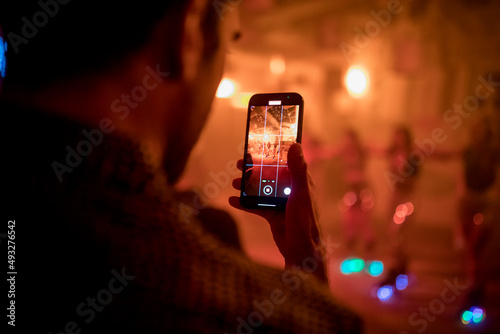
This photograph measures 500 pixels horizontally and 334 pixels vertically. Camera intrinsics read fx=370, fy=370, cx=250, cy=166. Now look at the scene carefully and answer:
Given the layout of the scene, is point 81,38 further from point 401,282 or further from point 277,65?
point 277,65

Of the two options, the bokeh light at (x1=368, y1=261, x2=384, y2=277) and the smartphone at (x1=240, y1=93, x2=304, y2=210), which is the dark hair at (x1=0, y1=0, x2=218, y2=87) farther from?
the bokeh light at (x1=368, y1=261, x2=384, y2=277)

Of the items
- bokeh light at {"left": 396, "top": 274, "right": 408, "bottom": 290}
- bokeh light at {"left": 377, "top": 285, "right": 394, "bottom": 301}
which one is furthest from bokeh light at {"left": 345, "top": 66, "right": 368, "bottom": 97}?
bokeh light at {"left": 377, "top": 285, "right": 394, "bottom": 301}

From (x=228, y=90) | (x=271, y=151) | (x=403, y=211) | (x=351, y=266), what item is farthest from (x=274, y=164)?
(x=228, y=90)

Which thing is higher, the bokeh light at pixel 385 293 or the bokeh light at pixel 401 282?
the bokeh light at pixel 401 282

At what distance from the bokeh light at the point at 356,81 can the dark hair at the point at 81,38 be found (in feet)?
15.8

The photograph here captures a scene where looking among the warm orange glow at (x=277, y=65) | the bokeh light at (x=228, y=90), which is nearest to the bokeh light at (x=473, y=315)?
the bokeh light at (x=228, y=90)

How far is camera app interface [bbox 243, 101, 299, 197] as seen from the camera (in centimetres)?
79

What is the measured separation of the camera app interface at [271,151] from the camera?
790 millimetres

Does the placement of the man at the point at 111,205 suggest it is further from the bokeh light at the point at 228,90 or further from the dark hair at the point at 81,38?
the bokeh light at the point at 228,90

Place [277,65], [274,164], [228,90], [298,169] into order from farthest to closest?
[277,65] < [228,90] < [274,164] < [298,169]

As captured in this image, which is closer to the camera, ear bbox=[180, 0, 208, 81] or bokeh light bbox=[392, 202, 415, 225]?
ear bbox=[180, 0, 208, 81]

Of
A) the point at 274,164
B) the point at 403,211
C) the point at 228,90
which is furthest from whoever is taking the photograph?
the point at 228,90

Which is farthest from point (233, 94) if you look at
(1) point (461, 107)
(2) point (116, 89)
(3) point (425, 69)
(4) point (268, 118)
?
(2) point (116, 89)

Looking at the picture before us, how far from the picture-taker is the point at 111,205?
0.41 meters
